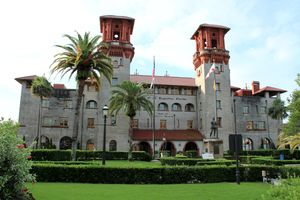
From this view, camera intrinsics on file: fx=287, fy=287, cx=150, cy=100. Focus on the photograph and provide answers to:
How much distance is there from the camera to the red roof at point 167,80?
202 feet

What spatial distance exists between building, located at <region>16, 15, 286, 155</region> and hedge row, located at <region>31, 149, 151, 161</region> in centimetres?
700

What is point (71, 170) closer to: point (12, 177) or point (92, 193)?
point (92, 193)

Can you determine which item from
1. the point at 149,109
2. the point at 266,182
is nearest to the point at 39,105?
the point at 149,109

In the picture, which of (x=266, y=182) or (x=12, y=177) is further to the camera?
(x=266, y=182)

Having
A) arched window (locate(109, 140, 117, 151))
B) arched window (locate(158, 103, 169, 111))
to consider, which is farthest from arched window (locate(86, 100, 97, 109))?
arched window (locate(158, 103, 169, 111))

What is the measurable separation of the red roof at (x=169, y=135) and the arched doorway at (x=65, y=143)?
12.7 meters

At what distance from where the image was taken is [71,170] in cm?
1709

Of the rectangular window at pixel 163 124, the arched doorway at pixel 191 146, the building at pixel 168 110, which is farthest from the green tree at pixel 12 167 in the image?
the rectangular window at pixel 163 124

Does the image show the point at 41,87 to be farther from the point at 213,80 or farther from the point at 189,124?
the point at 213,80

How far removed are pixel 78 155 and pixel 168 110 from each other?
24.7 m

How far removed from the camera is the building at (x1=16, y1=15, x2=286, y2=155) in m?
54.7

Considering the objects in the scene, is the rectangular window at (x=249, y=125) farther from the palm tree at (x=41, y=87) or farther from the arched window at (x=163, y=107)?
the palm tree at (x=41, y=87)

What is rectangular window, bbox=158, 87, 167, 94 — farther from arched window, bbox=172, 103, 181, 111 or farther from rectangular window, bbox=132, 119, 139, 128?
rectangular window, bbox=132, 119, 139, 128

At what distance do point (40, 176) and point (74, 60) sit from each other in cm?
1621
